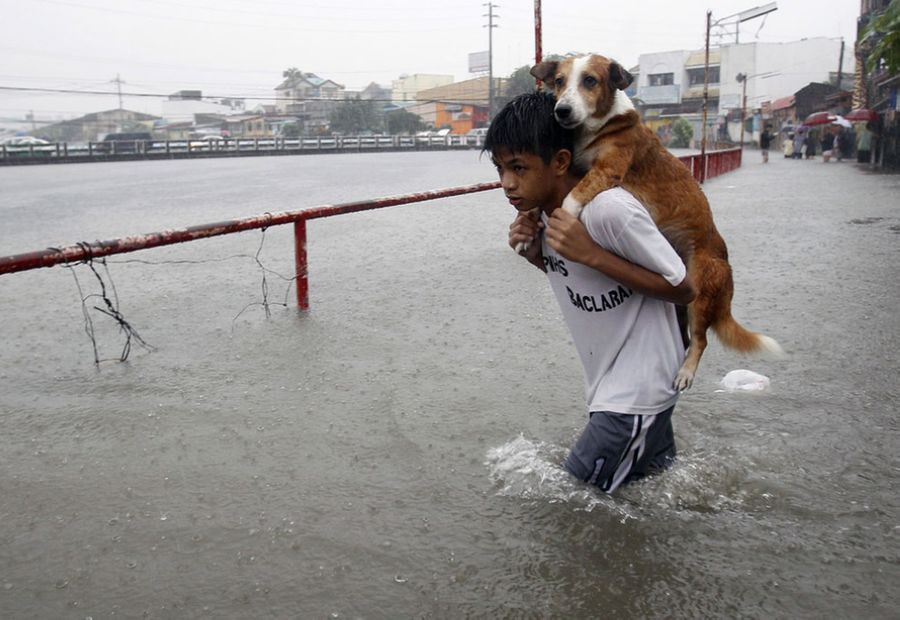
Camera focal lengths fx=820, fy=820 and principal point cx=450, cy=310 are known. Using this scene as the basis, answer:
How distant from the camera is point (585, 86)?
3191mm

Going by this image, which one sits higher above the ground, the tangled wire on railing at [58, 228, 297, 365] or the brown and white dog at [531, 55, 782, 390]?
the brown and white dog at [531, 55, 782, 390]

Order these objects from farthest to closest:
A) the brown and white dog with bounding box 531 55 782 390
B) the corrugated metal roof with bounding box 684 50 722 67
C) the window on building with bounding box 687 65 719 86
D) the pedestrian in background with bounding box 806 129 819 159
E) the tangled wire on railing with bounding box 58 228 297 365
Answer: the window on building with bounding box 687 65 719 86
the corrugated metal roof with bounding box 684 50 722 67
the pedestrian in background with bounding box 806 129 819 159
the tangled wire on railing with bounding box 58 228 297 365
the brown and white dog with bounding box 531 55 782 390

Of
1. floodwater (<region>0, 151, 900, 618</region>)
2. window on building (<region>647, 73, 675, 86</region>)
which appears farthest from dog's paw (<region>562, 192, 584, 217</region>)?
window on building (<region>647, 73, 675, 86</region>)

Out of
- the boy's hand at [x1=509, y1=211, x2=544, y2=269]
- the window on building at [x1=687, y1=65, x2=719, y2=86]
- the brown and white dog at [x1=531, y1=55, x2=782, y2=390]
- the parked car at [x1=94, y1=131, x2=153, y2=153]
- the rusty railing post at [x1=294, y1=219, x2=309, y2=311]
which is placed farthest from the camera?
the window on building at [x1=687, y1=65, x2=719, y2=86]

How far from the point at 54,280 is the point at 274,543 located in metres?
5.81

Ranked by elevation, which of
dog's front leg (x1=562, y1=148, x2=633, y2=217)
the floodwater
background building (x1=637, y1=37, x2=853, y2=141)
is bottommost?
the floodwater

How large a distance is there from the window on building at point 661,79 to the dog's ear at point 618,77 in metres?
79.0

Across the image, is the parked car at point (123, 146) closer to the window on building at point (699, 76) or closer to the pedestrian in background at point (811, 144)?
the pedestrian in background at point (811, 144)

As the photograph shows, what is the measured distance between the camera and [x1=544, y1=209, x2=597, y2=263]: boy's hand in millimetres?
2426

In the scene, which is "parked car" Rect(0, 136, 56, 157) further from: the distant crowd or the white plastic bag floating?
the white plastic bag floating

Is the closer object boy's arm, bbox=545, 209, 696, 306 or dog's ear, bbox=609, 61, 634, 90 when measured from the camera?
boy's arm, bbox=545, 209, 696, 306

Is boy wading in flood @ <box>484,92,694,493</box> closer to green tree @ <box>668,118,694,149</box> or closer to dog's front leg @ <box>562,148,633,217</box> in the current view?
dog's front leg @ <box>562,148,633,217</box>

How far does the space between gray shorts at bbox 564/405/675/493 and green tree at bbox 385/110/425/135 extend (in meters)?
95.3

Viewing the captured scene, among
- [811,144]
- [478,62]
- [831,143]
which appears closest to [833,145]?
[831,143]
